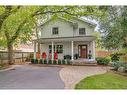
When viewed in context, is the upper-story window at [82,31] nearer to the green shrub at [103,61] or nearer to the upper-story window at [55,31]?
the upper-story window at [55,31]

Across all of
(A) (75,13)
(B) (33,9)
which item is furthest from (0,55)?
(A) (75,13)

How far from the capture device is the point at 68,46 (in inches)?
1099

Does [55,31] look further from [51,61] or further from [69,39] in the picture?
[51,61]

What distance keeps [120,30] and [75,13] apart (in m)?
7.21

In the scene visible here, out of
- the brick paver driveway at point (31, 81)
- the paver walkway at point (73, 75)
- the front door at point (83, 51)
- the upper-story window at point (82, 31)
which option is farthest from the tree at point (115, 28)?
the front door at point (83, 51)

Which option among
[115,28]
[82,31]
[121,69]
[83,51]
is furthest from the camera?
[83,51]

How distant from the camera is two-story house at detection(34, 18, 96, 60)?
2711 cm

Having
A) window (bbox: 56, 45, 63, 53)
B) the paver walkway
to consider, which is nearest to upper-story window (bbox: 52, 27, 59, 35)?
window (bbox: 56, 45, 63, 53)

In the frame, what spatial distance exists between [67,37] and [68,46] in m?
1.32

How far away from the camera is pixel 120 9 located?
49.9 feet

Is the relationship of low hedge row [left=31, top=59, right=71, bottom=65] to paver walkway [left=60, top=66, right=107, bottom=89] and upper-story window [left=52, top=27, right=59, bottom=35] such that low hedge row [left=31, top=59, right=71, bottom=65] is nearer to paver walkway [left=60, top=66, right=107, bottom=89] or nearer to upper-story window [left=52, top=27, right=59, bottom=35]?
upper-story window [left=52, top=27, right=59, bottom=35]

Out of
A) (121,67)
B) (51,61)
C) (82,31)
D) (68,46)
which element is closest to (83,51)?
(68,46)

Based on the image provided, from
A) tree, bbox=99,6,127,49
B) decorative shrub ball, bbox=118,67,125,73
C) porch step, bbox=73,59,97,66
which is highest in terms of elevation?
tree, bbox=99,6,127,49
